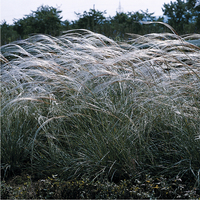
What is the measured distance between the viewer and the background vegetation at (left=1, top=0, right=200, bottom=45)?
1089 cm

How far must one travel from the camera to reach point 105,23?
11.7m

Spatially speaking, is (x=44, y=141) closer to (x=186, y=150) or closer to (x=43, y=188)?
(x=43, y=188)

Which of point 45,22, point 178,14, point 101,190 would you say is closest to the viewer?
point 101,190

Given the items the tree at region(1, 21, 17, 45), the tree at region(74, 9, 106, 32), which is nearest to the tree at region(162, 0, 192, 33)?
the tree at region(74, 9, 106, 32)

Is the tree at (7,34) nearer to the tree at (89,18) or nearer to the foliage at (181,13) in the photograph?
the tree at (89,18)

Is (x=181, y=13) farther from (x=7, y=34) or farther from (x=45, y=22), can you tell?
(x=7, y=34)

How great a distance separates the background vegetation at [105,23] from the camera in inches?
429

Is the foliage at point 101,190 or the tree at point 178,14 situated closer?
the foliage at point 101,190

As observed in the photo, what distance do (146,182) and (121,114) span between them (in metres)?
0.68

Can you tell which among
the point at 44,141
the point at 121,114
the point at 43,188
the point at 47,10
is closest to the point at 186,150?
the point at 121,114

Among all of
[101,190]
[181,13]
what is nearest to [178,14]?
[181,13]

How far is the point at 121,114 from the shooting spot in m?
2.41

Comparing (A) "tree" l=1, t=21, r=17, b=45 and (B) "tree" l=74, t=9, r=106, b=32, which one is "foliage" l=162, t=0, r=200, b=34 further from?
(A) "tree" l=1, t=21, r=17, b=45

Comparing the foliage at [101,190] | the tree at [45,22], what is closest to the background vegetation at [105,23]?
the tree at [45,22]
